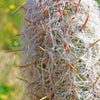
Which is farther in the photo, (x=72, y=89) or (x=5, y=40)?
(x=5, y=40)

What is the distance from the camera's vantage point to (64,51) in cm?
100

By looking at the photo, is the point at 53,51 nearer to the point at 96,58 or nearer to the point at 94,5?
the point at 96,58

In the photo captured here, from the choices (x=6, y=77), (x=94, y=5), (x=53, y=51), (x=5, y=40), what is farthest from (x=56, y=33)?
(x=5, y=40)

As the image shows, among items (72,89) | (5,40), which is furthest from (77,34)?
(5,40)

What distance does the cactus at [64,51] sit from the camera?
1016 millimetres

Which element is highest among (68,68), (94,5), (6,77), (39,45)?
(94,5)

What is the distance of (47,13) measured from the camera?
108cm

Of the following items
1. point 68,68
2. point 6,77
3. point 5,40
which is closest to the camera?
point 68,68

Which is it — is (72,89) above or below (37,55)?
below

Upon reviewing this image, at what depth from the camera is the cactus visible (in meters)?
1.02

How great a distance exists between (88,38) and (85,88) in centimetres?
27

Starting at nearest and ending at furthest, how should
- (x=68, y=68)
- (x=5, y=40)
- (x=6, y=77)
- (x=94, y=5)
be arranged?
(x=68, y=68)
(x=94, y=5)
(x=6, y=77)
(x=5, y=40)

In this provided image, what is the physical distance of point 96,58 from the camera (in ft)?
3.47

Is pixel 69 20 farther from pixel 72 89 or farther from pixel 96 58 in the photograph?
pixel 72 89
